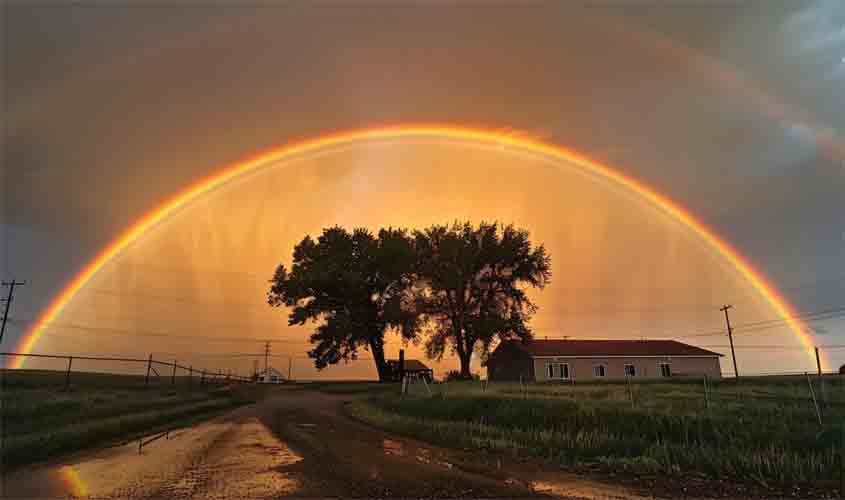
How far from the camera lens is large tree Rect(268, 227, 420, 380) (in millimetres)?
47188

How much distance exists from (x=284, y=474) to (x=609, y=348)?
52303 millimetres

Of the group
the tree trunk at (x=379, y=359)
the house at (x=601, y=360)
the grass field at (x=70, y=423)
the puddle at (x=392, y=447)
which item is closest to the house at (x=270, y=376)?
the tree trunk at (x=379, y=359)

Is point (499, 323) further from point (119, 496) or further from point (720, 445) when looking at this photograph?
point (119, 496)

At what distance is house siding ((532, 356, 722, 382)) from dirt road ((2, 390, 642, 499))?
40.9 meters

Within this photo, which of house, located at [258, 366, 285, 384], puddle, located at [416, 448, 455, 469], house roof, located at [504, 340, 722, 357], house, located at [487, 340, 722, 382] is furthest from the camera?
house, located at [258, 366, 285, 384]

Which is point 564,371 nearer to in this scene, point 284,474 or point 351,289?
point 351,289

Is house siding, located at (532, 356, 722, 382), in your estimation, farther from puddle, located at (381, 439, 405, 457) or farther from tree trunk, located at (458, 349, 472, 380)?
puddle, located at (381, 439, 405, 457)

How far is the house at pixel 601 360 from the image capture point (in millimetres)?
50438

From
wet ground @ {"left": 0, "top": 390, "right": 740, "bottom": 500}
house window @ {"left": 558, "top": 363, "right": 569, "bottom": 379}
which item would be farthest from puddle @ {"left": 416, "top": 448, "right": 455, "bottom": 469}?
house window @ {"left": 558, "top": 363, "right": 569, "bottom": 379}

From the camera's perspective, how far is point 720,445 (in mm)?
9500

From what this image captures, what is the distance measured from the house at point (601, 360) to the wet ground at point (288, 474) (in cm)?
4062

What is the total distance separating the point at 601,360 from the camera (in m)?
51.5

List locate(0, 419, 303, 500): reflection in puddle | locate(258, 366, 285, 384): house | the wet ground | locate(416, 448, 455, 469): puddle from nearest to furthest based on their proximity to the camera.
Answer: locate(0, 419, 303, 500): reflection in puddle < the wet ground < locate(416, 448, 455, 469): puddle < locate(258, 366, 285, 384): house

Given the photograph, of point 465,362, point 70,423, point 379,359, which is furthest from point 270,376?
point 70,423
